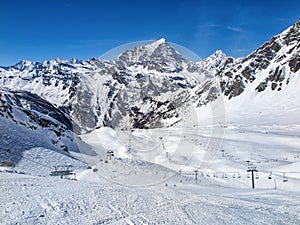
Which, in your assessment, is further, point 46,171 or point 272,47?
point 272,47

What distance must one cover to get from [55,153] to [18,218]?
29.0 m

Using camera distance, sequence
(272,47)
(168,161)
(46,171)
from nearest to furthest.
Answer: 1. (46,171)
2. (168,161)
3. (272,47)

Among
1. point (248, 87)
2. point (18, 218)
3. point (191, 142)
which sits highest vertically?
Answer: point (248, 87)

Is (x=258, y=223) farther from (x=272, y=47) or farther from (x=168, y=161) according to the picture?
(x=272, y=47)

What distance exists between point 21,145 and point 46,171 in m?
6.53

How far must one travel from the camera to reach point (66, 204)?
13.8 m

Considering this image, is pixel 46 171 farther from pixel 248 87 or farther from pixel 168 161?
pixel 248 87

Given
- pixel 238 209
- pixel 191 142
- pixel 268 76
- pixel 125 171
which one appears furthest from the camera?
pixel 268 76

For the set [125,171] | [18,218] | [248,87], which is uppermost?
[248,87]

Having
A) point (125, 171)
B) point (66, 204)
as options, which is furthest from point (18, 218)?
point (125, 171)

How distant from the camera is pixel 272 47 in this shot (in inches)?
7653

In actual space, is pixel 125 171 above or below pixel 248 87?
below

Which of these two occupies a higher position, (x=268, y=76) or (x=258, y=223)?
(x=268, y=76)

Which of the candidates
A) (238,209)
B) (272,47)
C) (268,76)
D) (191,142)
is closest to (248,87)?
(268,76)
